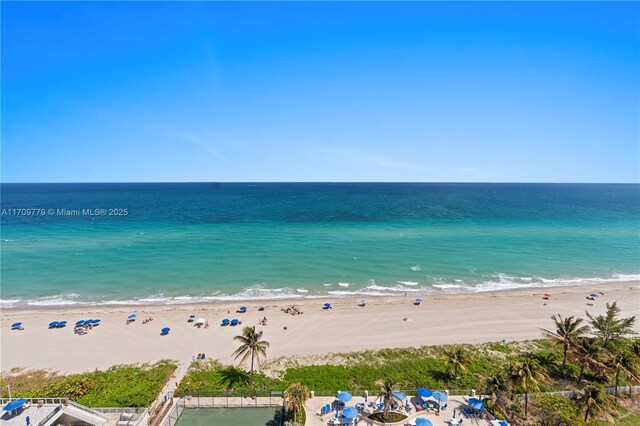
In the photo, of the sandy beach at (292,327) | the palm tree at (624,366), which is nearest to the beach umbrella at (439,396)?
the sandy beach at (292,327)

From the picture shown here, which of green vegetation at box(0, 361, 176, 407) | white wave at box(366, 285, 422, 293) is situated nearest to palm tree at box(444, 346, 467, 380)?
white wave at box(366, 285, 422, 293)

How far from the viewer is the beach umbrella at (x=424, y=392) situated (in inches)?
955

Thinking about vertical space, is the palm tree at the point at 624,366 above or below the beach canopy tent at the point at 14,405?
above

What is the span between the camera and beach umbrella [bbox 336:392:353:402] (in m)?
23.8

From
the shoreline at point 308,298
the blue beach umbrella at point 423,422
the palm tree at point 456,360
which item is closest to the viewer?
the blue beach umbrella at point 423,422

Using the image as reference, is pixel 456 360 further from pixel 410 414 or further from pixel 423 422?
pixel 423 422

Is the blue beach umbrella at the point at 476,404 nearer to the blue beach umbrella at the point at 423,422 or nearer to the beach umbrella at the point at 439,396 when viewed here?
the beach umbrella at the point at 439,396

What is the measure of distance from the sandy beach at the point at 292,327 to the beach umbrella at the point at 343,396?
8.81 meters

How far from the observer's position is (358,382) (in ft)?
90.6

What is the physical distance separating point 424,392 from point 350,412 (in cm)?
648

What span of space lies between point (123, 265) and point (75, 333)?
25.1m

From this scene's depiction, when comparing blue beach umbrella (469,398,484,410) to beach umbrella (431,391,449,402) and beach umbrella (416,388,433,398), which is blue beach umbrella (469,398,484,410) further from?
beach umbrella (416,388,433,398)

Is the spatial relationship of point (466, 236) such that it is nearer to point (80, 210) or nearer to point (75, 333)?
point (75, 333)

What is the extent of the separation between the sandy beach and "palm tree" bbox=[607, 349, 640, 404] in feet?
35.6
